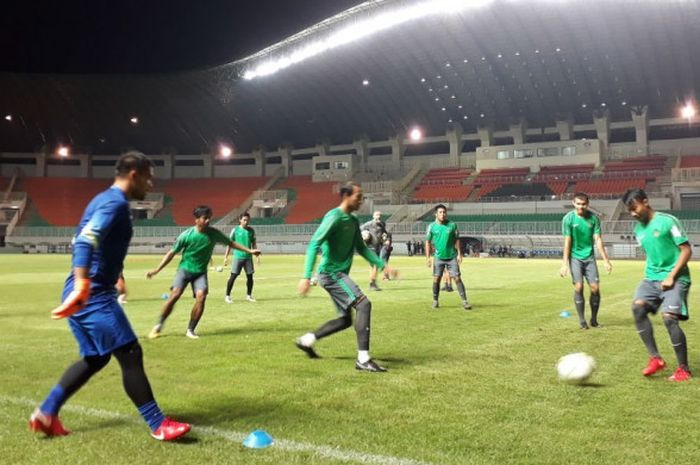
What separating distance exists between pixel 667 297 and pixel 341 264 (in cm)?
392

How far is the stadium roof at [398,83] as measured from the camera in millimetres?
46656

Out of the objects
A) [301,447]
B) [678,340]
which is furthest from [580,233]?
[301,447]

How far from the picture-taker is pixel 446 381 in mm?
6418

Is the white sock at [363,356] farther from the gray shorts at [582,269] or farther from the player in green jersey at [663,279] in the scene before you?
the gray shorts at [582,269]

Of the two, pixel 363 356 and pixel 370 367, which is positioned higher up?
pixel 363 356

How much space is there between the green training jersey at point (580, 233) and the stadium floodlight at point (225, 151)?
66.2 metres

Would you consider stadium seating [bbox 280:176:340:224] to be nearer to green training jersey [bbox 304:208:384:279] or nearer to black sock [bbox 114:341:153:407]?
green training jersey [bbox 304:208:384:279]

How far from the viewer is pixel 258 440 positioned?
4.38 metres

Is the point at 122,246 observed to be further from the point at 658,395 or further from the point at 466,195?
the point at 466,195

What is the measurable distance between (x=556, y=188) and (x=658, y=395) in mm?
55061

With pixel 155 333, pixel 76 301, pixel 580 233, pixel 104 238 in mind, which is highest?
pixel 104 238

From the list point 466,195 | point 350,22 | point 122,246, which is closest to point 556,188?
point 466,195

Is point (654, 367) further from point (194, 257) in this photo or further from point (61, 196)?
point (61, 196)

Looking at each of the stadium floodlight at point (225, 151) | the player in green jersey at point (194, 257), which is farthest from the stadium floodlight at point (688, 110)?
the player in green jersey at point (194, 257)
